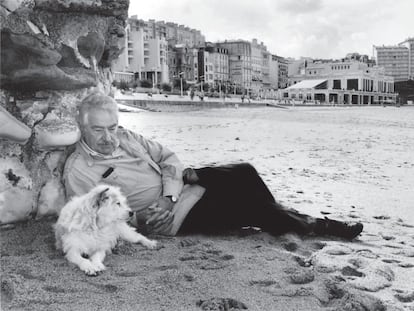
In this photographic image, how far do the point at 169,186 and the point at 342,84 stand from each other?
15142cm

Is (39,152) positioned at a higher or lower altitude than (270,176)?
higher

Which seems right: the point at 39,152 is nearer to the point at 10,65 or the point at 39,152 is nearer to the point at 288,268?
the point at 10,65

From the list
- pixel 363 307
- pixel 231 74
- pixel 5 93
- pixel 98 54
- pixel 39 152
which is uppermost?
pixel 231 74

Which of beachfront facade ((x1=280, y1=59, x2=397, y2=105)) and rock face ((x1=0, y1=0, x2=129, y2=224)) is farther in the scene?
beachfront facade ((x1=280, y1=59, x2=397, y2=105))

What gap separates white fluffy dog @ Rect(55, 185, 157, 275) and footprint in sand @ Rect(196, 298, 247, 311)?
0.69m

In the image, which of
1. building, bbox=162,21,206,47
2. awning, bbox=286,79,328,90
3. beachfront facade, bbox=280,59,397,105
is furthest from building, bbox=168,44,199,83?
awning, bbox=286,79,328,90

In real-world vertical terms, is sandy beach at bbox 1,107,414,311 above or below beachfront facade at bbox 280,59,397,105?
below

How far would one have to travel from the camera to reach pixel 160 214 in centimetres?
349

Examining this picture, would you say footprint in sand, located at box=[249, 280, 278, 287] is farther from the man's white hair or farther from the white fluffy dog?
the man's white hair

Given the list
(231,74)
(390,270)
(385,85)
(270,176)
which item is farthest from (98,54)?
(385,85)

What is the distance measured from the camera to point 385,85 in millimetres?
163750

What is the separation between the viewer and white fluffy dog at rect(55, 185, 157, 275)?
2961 millimetres

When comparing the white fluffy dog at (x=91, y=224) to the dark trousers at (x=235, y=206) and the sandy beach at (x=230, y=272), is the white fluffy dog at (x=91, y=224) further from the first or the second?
the dark trousers at (x=235, y=206)

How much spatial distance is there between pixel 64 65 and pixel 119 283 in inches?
68.5
